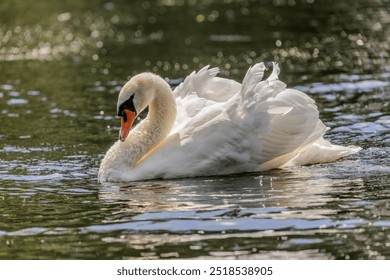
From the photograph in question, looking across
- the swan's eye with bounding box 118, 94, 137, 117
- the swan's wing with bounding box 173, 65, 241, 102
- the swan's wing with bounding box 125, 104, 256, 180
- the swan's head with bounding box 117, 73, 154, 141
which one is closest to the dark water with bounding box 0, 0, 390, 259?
the swan's wing with bounding box 125, 104, 256, 180

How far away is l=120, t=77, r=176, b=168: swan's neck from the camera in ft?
54.6

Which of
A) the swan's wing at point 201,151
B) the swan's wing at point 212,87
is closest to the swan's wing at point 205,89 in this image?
the swan's wing at point 212,87

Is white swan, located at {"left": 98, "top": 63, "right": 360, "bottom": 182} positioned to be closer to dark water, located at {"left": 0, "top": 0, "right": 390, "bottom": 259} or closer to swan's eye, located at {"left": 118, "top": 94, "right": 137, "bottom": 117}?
swan's eye, located at {"left": 118, "top": 94, "right": 137, "bottom": 117}

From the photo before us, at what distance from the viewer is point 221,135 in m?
16.0

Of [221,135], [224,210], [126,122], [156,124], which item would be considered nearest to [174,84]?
[156,124]

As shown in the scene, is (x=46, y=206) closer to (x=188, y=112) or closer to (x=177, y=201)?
(x=177, y=201)

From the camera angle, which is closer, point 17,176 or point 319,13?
point 17,176

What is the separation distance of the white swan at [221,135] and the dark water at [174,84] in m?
0.28

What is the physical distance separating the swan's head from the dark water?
1.04m

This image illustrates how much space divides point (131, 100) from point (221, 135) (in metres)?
1.62

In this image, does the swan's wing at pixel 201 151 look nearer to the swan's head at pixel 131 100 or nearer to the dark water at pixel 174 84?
the dark water at pixel 174 84
